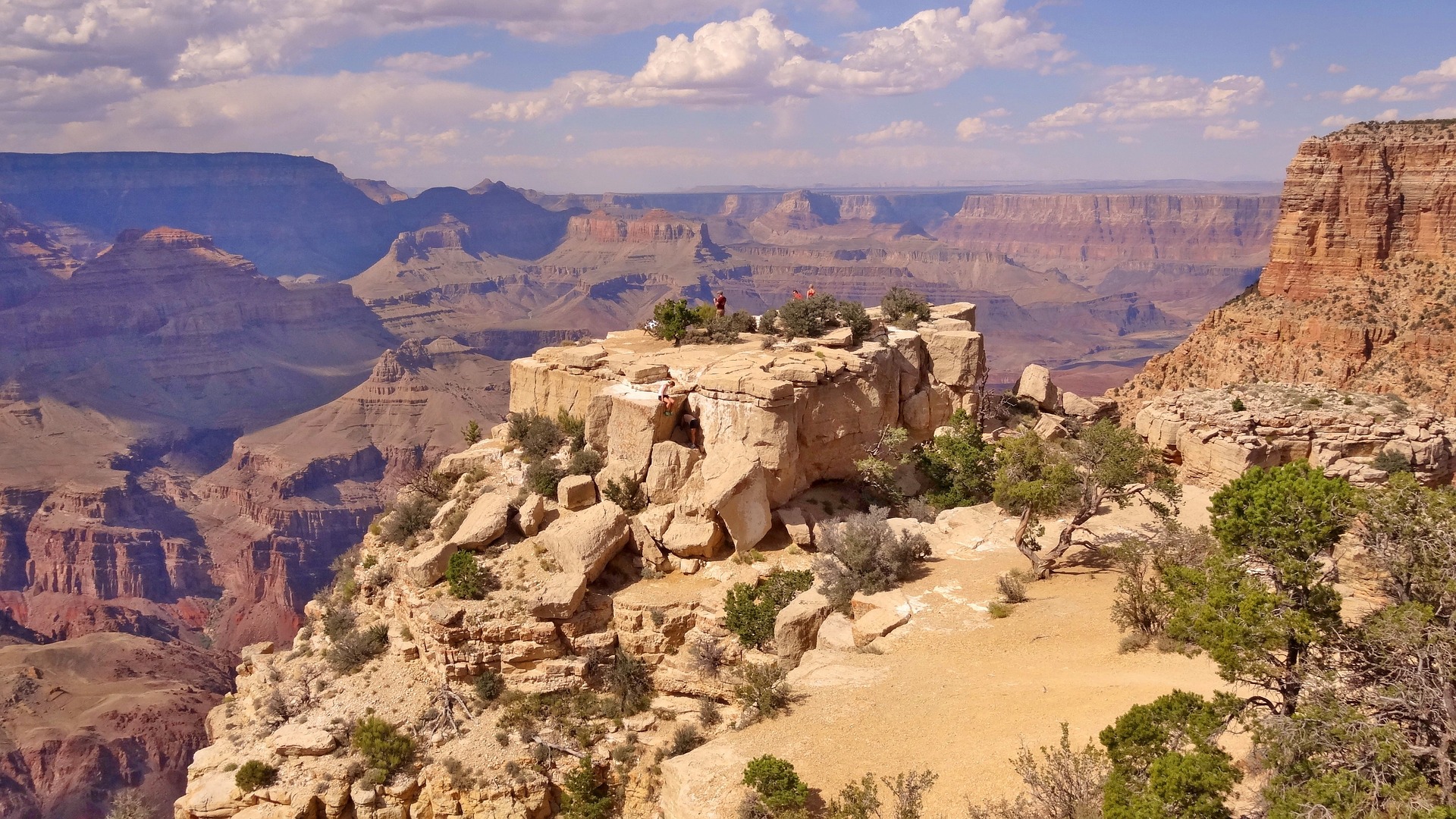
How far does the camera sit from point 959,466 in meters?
24.7

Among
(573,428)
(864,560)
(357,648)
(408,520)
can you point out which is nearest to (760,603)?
(864,560)

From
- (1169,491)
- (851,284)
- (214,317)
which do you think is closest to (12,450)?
(214,317)

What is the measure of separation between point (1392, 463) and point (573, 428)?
22547 mm

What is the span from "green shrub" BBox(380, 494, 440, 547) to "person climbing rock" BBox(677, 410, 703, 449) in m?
7.36

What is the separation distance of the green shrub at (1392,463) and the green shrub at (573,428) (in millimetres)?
21753

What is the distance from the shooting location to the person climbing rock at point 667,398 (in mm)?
21328

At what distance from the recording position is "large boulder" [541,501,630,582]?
1938cm

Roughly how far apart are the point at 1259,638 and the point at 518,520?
16.2 m

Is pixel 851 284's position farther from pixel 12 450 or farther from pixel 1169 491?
pixel 1169 491

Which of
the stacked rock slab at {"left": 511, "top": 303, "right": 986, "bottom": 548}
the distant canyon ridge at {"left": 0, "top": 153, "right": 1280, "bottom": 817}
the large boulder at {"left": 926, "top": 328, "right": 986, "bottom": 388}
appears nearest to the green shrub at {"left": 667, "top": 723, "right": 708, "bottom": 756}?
the stacked rock slab at {"left": 511, "top": 303, "right": 986, "bottom": 548}

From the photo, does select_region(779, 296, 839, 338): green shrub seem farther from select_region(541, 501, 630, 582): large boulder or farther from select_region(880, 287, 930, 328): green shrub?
select_region(541, 501, 630, 582): large boulder

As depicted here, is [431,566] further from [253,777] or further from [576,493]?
[253,777]

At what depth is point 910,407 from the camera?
25797 mm

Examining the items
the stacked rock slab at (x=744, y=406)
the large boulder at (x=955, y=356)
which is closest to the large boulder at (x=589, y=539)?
the stacked rock slab at (x=744, y=406)
